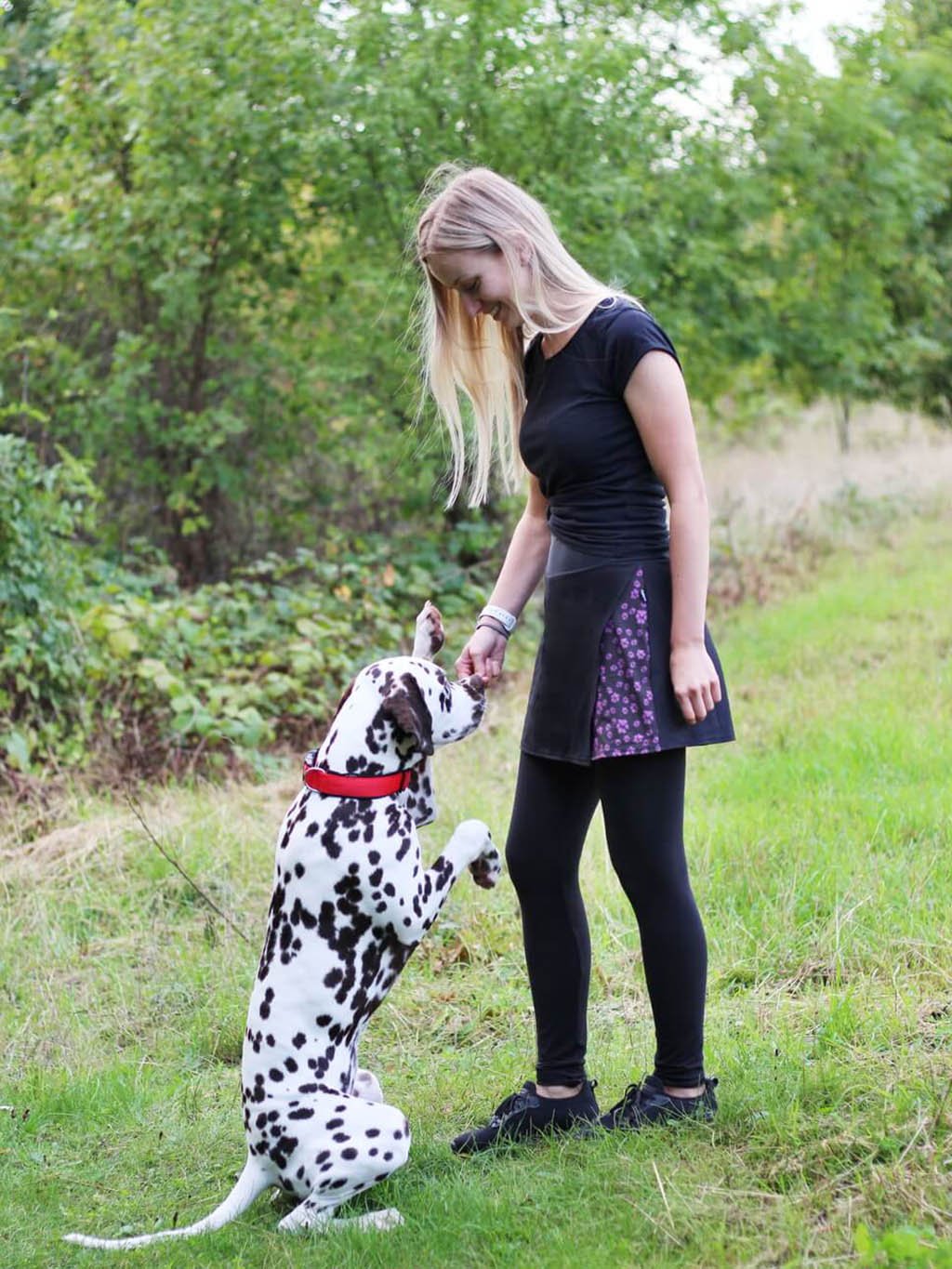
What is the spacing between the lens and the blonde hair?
3102 millimetres

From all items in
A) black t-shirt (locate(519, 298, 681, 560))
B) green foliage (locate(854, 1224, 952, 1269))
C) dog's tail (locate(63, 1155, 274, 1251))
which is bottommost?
dog's tail (locate(63, 1155, 274, 1251))

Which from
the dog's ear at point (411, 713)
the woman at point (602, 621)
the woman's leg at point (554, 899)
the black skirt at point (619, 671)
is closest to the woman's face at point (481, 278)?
the woman at point (602, 621)

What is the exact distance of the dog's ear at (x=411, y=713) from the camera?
3.03 meters

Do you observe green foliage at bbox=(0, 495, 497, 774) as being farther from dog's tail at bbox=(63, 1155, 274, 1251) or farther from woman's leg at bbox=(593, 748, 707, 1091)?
woman's leg at bbox=(593, 748, 707, 1091)

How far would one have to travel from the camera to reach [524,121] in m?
9.23

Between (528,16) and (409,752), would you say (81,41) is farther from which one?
(409,752)

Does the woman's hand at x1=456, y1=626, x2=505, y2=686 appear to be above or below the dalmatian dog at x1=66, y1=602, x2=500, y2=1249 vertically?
above

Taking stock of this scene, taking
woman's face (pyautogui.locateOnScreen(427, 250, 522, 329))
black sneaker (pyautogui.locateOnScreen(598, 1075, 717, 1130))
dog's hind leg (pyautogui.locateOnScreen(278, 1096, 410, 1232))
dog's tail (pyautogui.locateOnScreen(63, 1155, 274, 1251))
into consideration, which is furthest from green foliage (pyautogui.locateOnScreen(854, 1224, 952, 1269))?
woman's face (pyautogui.locateOnScreen(427, 250, 522, 329))

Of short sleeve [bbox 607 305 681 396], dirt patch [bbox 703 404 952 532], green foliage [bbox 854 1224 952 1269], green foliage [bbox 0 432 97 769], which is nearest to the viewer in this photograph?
green foliage [bbox 854 1224 952 1269]

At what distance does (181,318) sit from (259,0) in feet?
7.85

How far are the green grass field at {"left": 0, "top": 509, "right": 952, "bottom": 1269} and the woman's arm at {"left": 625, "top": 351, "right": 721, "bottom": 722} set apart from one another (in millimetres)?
1045

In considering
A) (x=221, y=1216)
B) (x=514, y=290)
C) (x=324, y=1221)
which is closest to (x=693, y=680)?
(x=514, y=290)

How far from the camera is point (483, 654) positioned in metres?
3.47

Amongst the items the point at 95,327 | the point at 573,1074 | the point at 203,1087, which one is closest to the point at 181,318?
the point at 95,327
